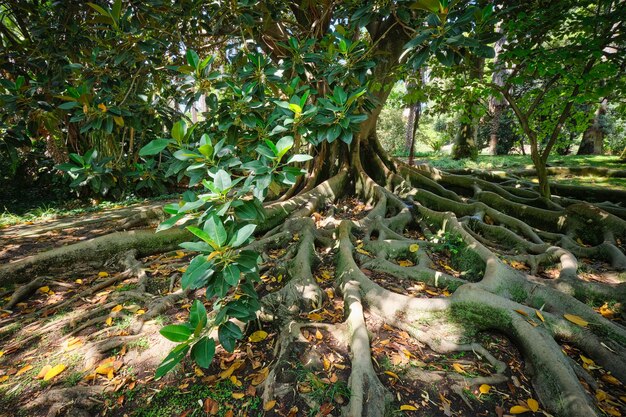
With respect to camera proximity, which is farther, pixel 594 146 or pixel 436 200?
pixel 594 146

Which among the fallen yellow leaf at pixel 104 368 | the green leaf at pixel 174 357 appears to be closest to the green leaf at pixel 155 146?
the green leaf at pixel 174 357

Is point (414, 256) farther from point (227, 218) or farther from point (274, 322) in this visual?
point (227, 218)

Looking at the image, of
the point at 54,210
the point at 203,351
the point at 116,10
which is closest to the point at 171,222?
the point at 203,351

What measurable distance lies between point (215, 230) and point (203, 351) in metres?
0.53

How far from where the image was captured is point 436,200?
4.67 metres

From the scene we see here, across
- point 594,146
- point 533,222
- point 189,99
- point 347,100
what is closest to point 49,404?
point 189,99

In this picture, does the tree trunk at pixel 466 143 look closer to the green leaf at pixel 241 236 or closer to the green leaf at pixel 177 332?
the green leaf at pixel 241 236

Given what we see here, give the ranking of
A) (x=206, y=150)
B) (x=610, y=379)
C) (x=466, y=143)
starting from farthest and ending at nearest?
(x=466, y=143)
(x=610, y=379)
(x=206, y=150)

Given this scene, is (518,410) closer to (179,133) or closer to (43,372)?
(179,133)

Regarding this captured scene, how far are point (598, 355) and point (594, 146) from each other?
45.3ft

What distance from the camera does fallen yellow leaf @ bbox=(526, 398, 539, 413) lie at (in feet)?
5.53

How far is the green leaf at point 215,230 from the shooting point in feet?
4.06

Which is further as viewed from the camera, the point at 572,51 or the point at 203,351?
the point at 572,51

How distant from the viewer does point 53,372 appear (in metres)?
1.89
